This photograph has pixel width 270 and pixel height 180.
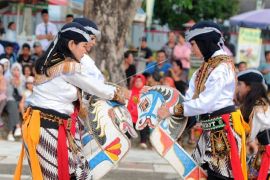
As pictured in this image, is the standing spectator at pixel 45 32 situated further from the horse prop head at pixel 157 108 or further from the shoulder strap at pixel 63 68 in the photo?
the shoulder strap at pixel 63 68

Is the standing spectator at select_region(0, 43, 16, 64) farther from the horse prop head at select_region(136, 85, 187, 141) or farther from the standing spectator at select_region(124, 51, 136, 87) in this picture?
the horse prop head at select_region(136, 85, 187, 141)

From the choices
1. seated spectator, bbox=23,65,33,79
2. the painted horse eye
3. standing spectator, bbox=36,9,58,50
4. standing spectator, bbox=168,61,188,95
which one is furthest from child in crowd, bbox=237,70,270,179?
standing spectator, bbox=36,9,58,50

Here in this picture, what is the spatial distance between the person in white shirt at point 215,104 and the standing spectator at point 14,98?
18.5 ft

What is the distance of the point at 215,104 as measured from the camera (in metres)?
5.09

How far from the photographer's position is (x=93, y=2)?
438 inches

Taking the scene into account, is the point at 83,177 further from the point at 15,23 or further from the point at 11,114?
the point at 15,23

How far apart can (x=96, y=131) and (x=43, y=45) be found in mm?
7791

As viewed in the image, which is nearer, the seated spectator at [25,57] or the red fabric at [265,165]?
the red fabric at [265,165]

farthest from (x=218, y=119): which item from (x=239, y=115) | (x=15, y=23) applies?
(x=15, y=23)

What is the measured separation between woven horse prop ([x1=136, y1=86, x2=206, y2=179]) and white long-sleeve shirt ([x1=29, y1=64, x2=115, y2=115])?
95cm

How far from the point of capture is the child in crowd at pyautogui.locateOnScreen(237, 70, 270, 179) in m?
5.46

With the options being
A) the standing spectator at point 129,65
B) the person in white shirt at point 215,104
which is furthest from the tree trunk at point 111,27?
the person in white shirt at point 215,104

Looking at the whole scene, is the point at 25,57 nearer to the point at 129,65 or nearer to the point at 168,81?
the point at 129,65

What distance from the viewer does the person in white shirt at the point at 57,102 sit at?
4785mm
